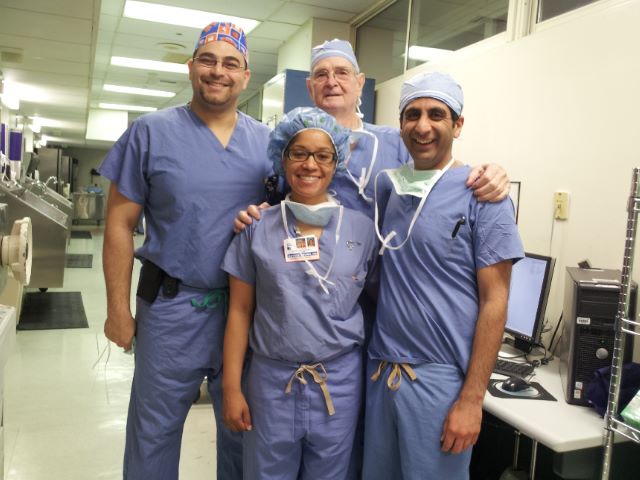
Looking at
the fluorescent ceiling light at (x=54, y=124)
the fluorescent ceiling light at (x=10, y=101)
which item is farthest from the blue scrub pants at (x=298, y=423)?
the fluorescent ceiling light at (x=54, y=124)

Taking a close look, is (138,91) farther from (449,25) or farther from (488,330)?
(488,330)

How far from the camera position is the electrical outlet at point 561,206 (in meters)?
2.14

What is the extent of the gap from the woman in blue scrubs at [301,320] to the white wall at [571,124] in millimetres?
1061

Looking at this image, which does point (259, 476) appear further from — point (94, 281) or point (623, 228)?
point (94, 281)

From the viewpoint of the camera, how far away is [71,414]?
2869 mm

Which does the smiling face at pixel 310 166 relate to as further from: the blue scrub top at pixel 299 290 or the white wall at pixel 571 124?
the white wall at pixel 571 124

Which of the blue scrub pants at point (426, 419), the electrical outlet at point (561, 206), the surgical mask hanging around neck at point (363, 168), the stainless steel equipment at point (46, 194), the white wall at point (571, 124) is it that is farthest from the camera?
the stainless steel equipment at point (46, 194)

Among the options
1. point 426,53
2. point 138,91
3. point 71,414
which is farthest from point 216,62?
point 138,91

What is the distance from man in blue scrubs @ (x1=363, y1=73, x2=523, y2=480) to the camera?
1275 mm

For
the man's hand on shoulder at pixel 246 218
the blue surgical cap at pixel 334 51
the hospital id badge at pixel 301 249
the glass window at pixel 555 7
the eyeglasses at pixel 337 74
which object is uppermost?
the glass window at pixel 555 7

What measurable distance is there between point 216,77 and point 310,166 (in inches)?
17.9

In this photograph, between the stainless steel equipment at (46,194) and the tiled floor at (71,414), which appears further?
the stainless steel equipment at (46,194)

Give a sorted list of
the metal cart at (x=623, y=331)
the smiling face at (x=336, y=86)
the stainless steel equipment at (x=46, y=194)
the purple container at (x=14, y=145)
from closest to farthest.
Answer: the metal cart at (x=623, y=331), the smiling face at (x=336, y=86), the purple container at (x=14, y=145), the stainless steel equipment at (x=46, y=194)

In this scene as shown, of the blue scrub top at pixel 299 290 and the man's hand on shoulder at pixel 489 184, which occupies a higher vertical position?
the man's hand on shoulder at pixel 489 184
